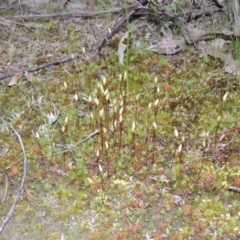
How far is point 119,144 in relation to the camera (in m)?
3.27

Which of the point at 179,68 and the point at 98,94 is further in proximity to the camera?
the point at 179,68

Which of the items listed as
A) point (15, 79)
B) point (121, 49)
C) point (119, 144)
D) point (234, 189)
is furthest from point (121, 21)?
point (234, 189)

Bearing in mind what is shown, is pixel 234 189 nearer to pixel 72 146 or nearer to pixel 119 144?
pixel 119 144

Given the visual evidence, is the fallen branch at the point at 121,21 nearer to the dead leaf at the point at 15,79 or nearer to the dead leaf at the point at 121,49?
the dead leaf at the point at 121,49

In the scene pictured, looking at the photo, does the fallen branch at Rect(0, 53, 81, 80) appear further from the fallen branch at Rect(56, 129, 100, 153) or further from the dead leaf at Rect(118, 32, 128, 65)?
the fallen branch at Rect(56, 129, 100, 153)

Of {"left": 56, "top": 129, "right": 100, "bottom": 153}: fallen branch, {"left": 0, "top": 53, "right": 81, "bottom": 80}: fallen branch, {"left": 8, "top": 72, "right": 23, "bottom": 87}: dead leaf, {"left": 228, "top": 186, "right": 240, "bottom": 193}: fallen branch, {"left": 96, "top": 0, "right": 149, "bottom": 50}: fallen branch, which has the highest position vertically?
{"left": 96, "top": 0, "right": 149, "bottom": 50}: fallen branch

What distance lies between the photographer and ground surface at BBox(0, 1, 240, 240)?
286 cm

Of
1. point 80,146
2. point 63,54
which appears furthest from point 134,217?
point 63,54

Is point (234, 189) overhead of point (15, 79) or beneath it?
beneath

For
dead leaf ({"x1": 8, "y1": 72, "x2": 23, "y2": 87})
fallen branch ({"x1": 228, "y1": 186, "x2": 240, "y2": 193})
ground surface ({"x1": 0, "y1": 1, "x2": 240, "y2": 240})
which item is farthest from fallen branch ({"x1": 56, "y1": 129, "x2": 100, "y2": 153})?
fallen branch ({"x1": 228, "y1": 186, "x2": 240, "y2": 193})

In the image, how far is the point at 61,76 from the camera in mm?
3947

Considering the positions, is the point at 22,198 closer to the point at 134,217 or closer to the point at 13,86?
the point at 134,217

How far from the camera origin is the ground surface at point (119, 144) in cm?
286

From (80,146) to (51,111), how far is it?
45cm
